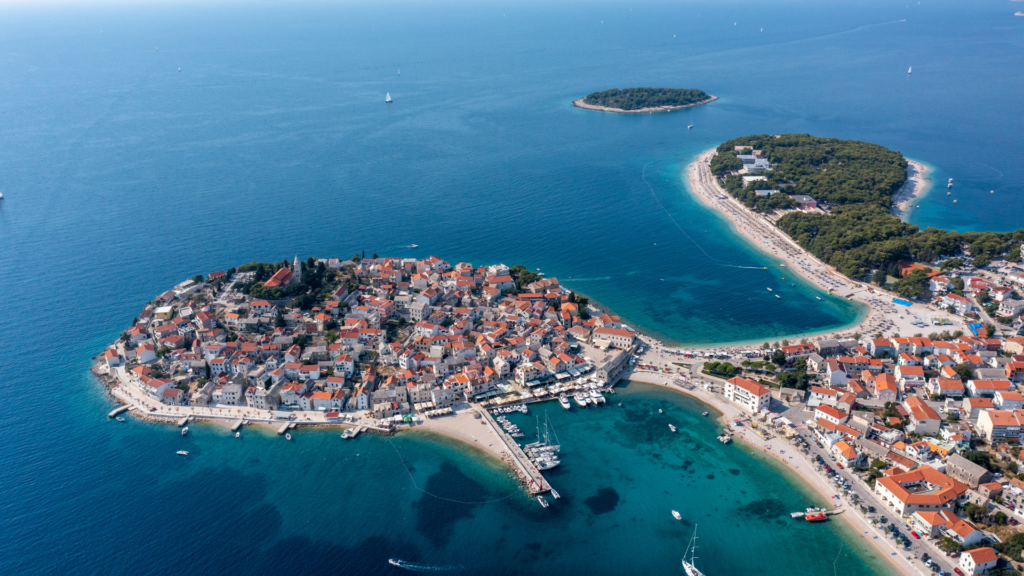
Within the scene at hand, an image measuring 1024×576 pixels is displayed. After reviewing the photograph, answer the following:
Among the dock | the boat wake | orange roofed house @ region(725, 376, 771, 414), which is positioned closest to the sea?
the boat wake

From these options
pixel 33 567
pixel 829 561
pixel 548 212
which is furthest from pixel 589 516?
pixel 548 212

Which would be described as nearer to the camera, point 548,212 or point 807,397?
point 807,397

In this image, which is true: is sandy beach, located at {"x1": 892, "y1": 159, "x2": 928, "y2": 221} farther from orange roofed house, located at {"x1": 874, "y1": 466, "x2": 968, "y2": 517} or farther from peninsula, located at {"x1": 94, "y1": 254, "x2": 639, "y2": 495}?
orange roofed house, located at {"x1": 874, "y1": 466, "x2": 968, "y2": 517}

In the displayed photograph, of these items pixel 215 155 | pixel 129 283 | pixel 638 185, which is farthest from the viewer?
pixel 215 155

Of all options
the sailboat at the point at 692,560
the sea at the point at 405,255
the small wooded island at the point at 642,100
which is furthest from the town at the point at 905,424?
the small wooded island at the point at 642,100

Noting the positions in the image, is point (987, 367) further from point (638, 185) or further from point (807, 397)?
point (638, 185)

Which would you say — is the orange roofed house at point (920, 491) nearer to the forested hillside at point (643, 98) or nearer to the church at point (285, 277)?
the church at point (285, 277)
